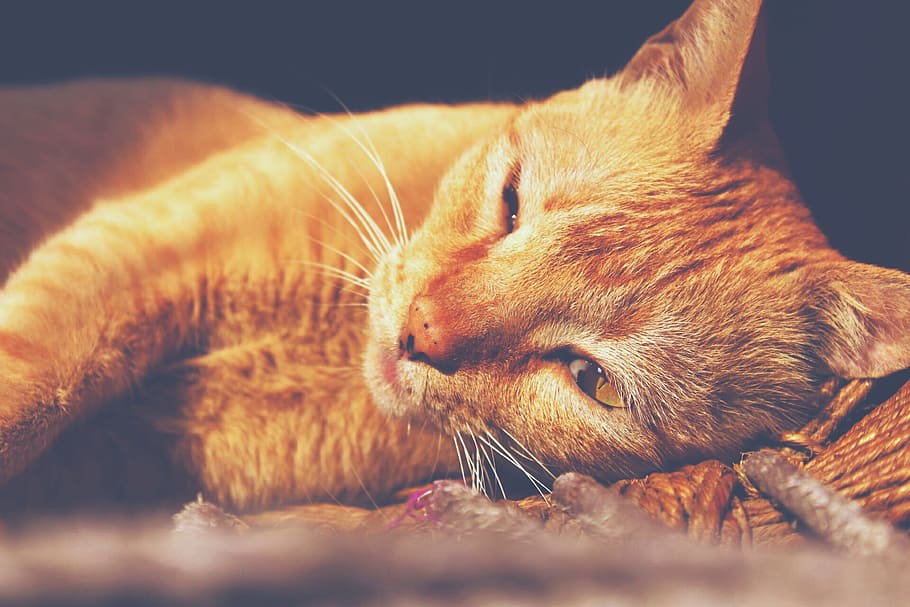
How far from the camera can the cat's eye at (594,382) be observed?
4.12 feet

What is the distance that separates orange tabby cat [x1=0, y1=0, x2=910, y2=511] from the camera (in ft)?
Answer: 4.03

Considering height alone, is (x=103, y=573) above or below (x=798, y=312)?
below

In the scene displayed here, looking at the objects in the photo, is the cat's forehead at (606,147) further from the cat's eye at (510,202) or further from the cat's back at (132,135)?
the cat's back at (132,135)

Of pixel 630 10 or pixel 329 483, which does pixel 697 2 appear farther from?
pixel 329 483

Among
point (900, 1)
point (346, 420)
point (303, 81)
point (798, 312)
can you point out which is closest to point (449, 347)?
point (346, 420)

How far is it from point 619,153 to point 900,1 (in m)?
0.75

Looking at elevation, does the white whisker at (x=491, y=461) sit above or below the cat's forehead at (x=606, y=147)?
below

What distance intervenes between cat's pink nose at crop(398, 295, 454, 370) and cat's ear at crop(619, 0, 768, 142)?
609mm

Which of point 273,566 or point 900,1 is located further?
point 900,1

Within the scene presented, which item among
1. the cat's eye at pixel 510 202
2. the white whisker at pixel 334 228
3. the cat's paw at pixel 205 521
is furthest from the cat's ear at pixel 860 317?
the cat's paw at pixel 205 521

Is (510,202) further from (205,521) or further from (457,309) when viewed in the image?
(205,521)

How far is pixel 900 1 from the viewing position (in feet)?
5.12

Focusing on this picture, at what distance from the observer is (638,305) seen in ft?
4.04

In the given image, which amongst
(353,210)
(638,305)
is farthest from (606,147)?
(353,210)
